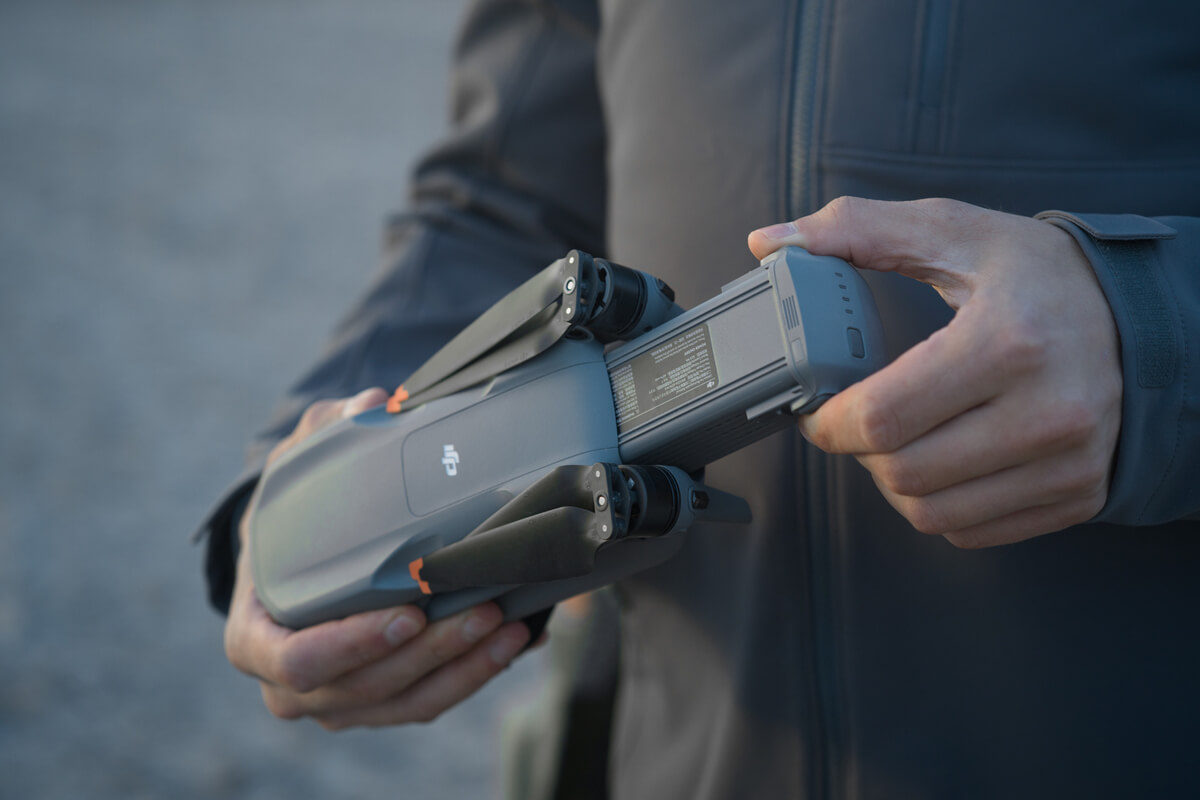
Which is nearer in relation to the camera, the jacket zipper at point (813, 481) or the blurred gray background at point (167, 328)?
the jacket zipper at point (813, 481)

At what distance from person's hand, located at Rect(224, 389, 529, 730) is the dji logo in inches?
5.9

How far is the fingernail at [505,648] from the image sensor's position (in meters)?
0.83

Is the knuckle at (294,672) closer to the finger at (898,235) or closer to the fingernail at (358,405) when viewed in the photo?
the fingernail at (358,405)

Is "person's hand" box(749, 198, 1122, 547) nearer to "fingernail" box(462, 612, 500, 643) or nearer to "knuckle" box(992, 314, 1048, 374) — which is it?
"knuckle" box(992, 314, 1048, 374)

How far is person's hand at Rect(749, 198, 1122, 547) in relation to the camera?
19.6 inches

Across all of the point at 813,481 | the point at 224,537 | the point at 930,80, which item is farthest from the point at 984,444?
the point at 224,537

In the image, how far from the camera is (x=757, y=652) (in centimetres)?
80

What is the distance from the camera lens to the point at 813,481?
0.75 meters

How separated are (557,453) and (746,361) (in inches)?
7.0

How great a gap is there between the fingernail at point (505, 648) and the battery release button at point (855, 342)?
465 millimetres

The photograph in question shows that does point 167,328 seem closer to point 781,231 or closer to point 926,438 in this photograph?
point 781,231

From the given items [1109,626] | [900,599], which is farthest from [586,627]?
[1109,626]

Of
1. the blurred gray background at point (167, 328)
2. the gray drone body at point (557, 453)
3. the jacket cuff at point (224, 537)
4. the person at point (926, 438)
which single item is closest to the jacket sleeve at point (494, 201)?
the jacket cuff at point (224, 537)

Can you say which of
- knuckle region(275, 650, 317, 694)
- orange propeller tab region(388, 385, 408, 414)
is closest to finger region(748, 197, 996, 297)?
orange propeller tab region(388, 385, 408, 414)
